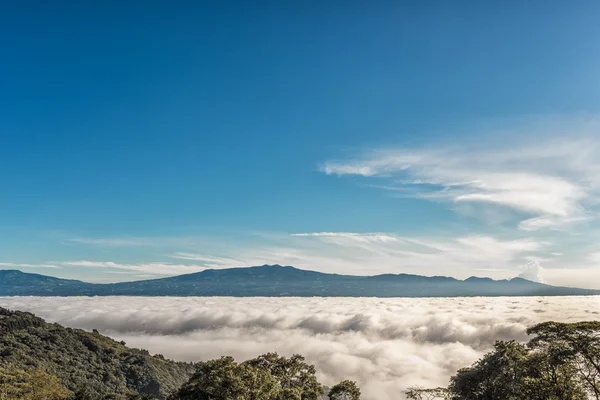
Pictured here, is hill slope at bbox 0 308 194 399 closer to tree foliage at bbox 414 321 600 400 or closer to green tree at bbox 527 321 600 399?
tree foliage at bbox 414 321 600 400

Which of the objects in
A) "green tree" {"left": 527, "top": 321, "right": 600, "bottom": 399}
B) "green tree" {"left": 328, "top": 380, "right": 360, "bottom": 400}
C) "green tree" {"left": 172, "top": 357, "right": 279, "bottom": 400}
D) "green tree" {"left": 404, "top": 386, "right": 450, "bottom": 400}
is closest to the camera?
"green tree" {"left": 527, "top": 321, "right": 600, "bottom": 399}

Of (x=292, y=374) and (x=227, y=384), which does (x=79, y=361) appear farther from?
(x=227, y=384)

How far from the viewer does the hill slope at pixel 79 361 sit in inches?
5979

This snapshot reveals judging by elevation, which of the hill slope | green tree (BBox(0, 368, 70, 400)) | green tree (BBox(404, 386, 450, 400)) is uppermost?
green tree (BBox(404, 386, 450, 400))

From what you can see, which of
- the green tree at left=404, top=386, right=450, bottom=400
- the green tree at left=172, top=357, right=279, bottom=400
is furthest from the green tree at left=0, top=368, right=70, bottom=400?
the green tree at left=404, top=386, right=450, bottom=400

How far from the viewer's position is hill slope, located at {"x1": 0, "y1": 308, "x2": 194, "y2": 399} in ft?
498

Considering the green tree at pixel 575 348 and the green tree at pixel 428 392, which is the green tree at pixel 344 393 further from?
the green tree at pixel 575 348

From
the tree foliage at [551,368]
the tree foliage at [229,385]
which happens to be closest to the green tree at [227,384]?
the tree foliage at [229,385]

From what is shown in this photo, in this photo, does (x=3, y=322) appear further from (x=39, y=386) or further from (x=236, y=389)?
(x=236, y=389)

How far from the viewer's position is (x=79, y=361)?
175125 millimetres

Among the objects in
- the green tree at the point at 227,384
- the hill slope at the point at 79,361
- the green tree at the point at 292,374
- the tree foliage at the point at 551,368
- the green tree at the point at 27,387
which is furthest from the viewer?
the hill slope at the point at 79,361

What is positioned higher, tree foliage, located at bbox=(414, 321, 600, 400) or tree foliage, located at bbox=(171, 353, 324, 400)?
tree foliage, located at bbox=(414, 321, 600, 400)

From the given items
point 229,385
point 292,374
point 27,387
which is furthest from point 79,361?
point 229,385

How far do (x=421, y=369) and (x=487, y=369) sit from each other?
16119 cm
